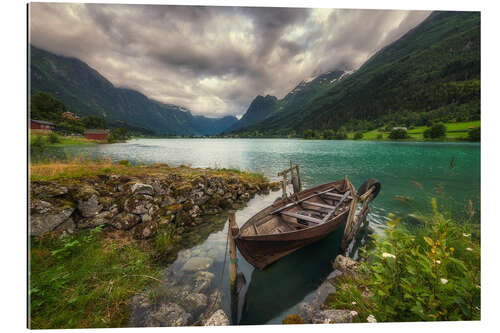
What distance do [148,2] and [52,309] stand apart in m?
6.11

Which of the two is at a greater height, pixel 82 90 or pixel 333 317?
pixel 82 90

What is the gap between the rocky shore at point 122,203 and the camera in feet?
13.1

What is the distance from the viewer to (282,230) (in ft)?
17.8

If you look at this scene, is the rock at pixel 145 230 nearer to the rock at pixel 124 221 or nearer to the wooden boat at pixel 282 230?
the rock at pixel 124 221

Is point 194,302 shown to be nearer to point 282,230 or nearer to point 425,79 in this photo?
point 282,230

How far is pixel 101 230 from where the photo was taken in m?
4.52

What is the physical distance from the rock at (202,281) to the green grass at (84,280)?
96 cm

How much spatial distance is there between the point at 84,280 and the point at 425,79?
27.2m

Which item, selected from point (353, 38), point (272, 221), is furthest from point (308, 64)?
point (272, 221)

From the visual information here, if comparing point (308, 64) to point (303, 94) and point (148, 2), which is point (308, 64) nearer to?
point (148, 2)

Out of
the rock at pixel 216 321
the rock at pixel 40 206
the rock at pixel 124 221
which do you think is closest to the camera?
the rock at pixel 216 321

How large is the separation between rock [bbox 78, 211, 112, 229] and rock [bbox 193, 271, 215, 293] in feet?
10.3

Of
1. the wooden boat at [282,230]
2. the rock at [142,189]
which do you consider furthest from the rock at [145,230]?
the wooden boat at [282,230]

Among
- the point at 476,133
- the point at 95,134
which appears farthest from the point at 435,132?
the point at 95,134
